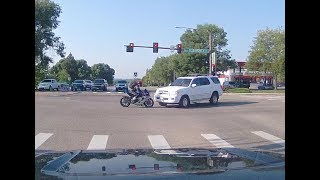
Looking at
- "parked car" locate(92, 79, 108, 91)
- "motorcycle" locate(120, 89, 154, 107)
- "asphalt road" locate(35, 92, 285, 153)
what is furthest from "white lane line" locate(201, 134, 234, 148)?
"parked car" locate(92, 79, 108, 91)

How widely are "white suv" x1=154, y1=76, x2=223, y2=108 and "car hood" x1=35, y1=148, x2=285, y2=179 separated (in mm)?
20183

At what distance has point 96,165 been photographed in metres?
3.85

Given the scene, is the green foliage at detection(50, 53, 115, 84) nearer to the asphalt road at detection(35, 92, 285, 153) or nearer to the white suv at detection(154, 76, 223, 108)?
the white suv at detection(154, 76, 223, 108)

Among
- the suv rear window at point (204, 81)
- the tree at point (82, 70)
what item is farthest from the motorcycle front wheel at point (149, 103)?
the tree at point (82, 70)

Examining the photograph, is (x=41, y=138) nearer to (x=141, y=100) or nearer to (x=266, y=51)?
(x=141, y=100)

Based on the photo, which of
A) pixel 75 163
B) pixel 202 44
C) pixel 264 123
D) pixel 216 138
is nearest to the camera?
pixel 75 163

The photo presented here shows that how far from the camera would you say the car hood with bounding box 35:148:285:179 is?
11.1 ft

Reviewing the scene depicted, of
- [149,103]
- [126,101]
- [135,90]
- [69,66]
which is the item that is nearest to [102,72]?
[69,66]

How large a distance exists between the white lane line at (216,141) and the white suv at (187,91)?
452 inches

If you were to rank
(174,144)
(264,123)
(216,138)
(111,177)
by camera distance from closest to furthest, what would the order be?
(111,177), (174,144), (216,138), (264,123)
